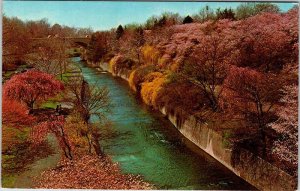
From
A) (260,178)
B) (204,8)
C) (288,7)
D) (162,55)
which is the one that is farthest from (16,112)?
(288,7)

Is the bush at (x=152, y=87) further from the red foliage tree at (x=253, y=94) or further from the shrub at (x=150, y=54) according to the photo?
the red foliage tree at (x=253, y=94)

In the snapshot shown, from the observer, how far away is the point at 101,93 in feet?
24.5

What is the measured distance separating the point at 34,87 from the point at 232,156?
2930mm

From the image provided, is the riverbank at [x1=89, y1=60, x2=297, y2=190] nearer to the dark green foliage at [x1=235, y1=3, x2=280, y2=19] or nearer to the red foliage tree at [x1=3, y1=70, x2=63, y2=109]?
the red foliage tree at [x1=3, y1=70, x2=63, y2=109]

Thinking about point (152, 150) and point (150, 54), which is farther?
point (150, 54)

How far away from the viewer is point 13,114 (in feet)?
24.0

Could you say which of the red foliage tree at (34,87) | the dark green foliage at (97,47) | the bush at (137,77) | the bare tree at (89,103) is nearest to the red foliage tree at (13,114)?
the red foliage tree at (34,87)

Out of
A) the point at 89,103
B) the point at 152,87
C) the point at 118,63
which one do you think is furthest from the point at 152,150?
the point at 118,63

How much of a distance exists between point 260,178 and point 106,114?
2280 mm

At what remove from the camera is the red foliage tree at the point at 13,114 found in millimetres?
7312

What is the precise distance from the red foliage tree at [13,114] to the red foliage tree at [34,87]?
10 centimetres

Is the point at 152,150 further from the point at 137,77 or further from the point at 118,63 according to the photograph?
the point at 118,63

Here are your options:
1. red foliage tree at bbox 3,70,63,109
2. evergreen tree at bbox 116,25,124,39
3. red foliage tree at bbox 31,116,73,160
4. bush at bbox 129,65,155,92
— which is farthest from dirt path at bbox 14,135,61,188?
evergreen tree at bbox 116,25,124,39

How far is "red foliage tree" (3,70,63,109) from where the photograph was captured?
7.40 metres
